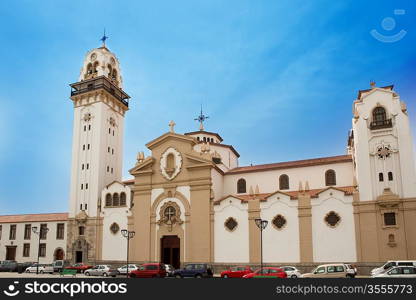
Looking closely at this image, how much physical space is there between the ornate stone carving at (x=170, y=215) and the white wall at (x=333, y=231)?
15.1m

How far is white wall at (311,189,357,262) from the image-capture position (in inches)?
1481

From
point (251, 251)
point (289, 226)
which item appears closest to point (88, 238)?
point (251, 251)

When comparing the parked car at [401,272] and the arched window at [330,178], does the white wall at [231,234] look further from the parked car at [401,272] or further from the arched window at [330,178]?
the parked car at [401,272]

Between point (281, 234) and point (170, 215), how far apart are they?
514 inches

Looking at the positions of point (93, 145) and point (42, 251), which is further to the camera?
point (42, 251)

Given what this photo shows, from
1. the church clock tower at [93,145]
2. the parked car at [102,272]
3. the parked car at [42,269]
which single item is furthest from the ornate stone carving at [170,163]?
the parked car at [42,269]

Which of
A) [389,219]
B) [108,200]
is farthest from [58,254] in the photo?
[389,219]

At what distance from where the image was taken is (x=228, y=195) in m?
44.2

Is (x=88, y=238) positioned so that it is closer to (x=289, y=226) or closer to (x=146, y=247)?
(x=146, y=247)

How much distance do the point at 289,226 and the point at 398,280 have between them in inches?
1028

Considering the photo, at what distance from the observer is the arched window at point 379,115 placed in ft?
128

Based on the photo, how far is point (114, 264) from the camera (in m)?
47.7

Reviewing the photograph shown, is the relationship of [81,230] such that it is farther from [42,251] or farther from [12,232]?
[12,232]

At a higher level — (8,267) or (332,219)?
(332,219)
